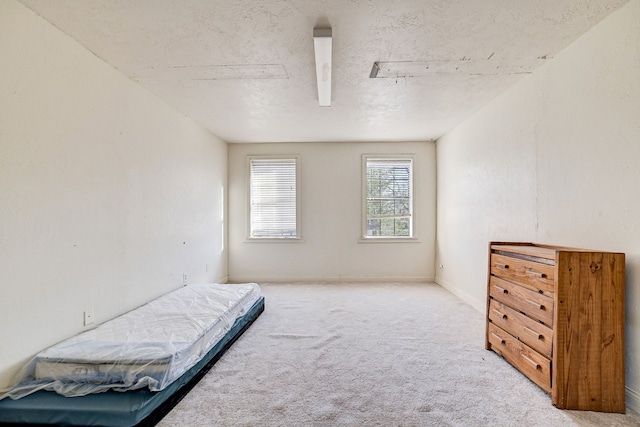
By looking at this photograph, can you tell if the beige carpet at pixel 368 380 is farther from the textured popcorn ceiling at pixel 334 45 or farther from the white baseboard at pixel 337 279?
the textured popcorn ceiling at pixel 334 45

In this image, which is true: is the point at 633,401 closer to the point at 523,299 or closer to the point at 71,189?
the point at 523,299

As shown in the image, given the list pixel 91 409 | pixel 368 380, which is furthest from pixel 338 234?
pixel 91 409

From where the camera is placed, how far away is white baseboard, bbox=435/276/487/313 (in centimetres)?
353

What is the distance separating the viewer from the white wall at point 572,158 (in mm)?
1778

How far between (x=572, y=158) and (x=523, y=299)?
3.81ft

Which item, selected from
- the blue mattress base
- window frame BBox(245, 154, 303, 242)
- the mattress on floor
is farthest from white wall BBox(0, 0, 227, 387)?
window frame BBox(245, 154, 303, 242)

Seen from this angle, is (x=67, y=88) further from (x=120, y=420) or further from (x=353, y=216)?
(x=353, y=216)

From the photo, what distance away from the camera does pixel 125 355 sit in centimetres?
182

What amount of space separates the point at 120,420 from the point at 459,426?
6.22ft

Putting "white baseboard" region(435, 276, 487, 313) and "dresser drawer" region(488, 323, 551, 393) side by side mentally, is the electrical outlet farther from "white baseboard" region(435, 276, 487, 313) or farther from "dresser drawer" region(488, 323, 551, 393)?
"white baseboard" region(435, 276, 487, 313)

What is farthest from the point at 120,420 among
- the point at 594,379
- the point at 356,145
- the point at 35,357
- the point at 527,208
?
the point at 356,145

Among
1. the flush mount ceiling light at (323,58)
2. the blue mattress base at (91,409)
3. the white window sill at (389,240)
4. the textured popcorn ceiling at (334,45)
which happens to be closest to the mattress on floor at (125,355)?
the blue mattress base at (91,409)

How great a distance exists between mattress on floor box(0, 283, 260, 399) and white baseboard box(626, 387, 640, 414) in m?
2.86

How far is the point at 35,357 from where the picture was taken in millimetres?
1822
